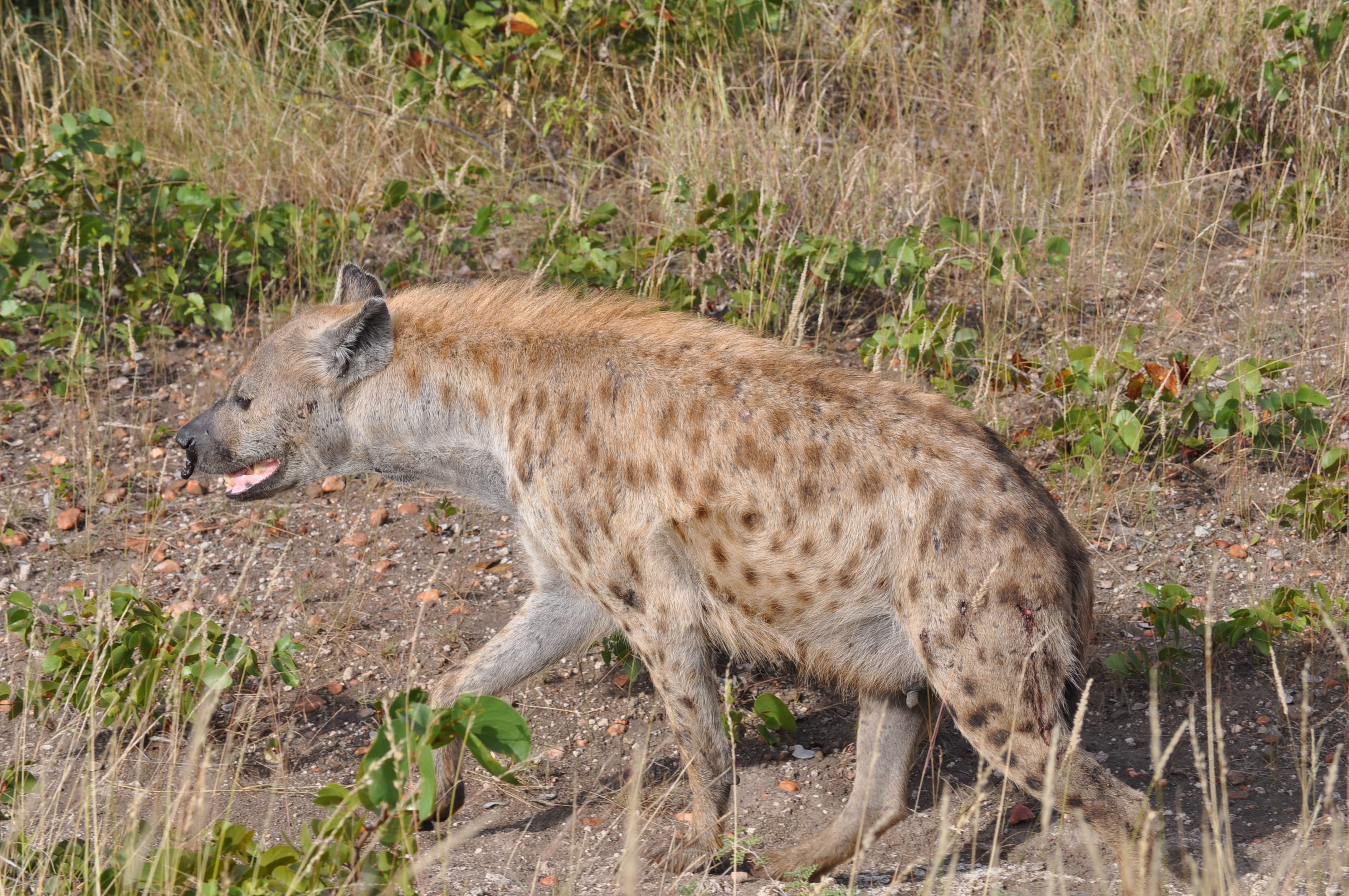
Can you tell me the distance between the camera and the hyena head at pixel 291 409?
3.32m

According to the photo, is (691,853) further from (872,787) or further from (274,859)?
(274,859)

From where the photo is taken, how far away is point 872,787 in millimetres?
3223

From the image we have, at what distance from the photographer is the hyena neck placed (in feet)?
10.8

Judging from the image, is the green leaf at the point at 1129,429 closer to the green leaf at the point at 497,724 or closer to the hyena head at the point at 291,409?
the hyena head at the point at 291,409

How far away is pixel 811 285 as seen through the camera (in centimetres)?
469

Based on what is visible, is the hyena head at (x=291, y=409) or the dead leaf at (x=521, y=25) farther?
the dead leaf at (x=521, y=25)

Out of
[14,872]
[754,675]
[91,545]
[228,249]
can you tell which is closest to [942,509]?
[754,675]

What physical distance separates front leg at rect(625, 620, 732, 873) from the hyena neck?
55cm

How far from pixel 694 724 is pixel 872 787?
1.61ft

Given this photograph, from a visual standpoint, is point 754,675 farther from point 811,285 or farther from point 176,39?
point 176,39

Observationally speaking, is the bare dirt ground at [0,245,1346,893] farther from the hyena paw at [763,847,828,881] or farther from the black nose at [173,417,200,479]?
the black nose at [173,417,200,479]

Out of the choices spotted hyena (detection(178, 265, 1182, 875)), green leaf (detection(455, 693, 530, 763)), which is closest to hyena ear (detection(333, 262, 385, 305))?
spotted hyena (detection(178, 265, 1182, 875))

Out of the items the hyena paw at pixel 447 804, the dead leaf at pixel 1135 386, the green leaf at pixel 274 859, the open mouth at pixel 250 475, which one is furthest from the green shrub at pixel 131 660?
the dead leaf at pixel 1135 386

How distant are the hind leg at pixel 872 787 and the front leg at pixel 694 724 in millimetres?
176
